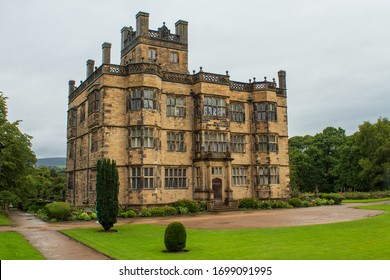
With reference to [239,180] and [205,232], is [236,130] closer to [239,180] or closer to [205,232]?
[239,180]

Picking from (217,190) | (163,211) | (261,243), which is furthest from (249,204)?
(261,243)

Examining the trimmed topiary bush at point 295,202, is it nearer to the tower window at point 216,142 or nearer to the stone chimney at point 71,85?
the tower window at point 216,142

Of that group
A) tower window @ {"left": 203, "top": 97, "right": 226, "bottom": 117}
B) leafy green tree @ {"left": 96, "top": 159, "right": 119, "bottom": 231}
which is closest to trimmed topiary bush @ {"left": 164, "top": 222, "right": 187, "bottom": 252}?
leafy green tree @ {"left": 96, "top": 159, "right": 119, "bottom": 231}

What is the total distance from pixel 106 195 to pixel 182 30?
86.3 feet

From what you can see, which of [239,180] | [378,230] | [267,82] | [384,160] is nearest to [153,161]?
[239,180]

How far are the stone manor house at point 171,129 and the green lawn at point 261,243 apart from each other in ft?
43.6

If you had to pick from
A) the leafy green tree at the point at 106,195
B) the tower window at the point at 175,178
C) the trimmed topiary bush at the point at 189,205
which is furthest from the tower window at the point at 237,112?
the leafy green tree at the point at 106,195

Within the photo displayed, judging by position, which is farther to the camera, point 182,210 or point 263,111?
point 263,111

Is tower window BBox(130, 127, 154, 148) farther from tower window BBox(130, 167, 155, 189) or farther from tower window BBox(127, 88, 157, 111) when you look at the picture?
tower window BBox(130, 167, 155, 189)

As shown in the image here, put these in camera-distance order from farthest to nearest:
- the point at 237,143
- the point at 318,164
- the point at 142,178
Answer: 1. the point at 318,164
2. the point at 237,143
3. the point at 142,178

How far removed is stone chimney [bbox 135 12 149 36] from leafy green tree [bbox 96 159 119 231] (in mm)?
21503

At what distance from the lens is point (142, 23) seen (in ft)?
133

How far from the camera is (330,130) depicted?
80250 millimetres

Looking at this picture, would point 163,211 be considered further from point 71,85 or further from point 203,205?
point 71,85
